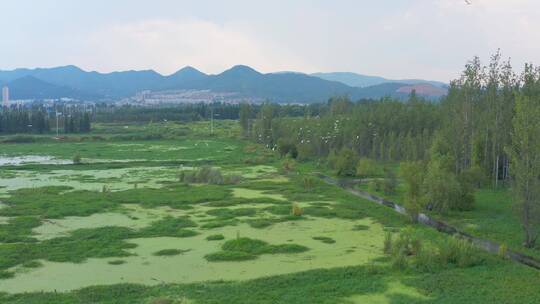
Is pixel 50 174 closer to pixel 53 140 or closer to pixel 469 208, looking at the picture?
pixel 469 208

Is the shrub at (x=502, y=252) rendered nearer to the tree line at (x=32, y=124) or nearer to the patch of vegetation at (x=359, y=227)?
the patch of vegetation at (x=359, y=227)

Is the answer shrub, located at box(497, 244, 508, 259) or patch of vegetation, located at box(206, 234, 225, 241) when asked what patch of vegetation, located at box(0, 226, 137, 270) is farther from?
shrub, located at box(497, 244, 508, 259)

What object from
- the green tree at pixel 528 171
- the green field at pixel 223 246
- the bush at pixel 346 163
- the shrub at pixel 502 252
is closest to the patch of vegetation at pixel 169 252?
the green field at pixel 223 246

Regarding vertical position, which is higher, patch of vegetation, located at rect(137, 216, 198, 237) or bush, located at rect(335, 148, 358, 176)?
bush, located at rect(335, 148, 358, 176)

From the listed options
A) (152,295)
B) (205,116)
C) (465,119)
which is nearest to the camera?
(152,295)

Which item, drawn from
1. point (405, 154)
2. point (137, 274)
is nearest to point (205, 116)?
point (405, 154)

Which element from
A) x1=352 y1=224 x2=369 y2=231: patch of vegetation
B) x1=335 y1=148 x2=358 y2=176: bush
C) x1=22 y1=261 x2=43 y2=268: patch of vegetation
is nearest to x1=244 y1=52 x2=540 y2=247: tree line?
x1=335 y1=148 x2=358 y2=176: bush

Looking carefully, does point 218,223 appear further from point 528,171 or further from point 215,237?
point 528,171
